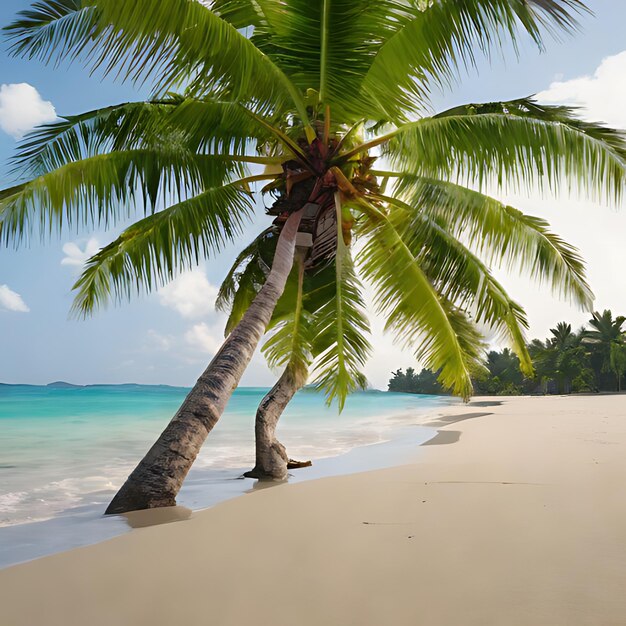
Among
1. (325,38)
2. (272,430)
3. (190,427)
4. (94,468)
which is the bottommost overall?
(94,468)

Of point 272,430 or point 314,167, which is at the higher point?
point 314,167

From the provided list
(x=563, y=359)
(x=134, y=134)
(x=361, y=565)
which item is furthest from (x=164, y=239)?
(x=563, y=359)

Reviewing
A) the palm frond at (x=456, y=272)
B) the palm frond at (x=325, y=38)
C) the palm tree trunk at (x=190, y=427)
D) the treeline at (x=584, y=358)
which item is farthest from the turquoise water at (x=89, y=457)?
the treeline at (x=584, y=358)

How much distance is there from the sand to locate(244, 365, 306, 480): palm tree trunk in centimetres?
196

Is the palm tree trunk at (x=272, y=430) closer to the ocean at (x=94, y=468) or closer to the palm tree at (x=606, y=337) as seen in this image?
the ocean at (x=94, y=468)

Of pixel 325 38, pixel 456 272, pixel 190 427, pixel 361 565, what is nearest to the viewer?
pixel 361 565

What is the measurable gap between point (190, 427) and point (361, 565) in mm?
2395

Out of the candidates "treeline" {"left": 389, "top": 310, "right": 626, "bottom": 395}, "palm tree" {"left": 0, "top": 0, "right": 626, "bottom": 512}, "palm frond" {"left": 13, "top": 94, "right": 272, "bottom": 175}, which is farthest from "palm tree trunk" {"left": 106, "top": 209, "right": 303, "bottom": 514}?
"treeline" {"left": 389, "top": 310, "right": 626, "bottom": 395}

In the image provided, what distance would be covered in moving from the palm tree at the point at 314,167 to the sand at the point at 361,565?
145cm

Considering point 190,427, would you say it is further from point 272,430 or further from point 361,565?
point 361,565

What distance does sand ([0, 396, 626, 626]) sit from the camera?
2188mm

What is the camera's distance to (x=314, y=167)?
21.8 feet

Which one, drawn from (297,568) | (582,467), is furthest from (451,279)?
(297,568)

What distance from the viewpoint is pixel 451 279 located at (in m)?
7.53
